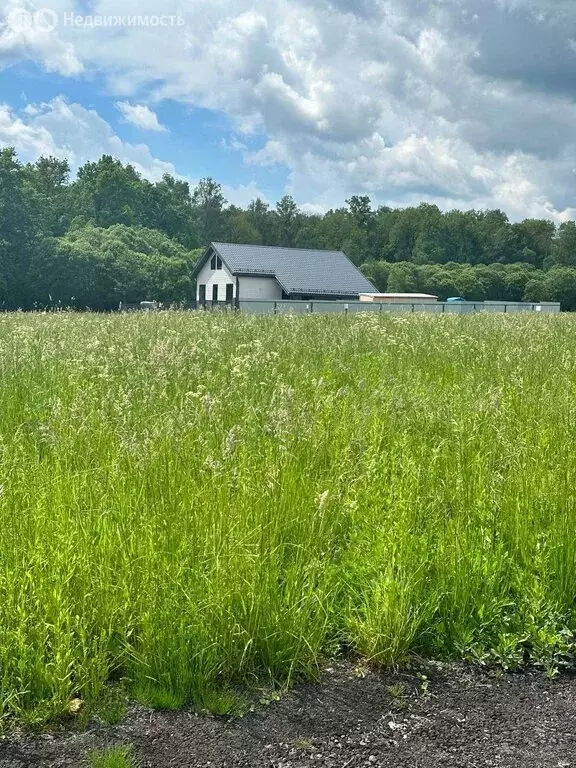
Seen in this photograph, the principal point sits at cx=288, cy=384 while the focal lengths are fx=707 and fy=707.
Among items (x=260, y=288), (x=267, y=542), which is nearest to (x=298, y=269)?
(x=260, y=288)

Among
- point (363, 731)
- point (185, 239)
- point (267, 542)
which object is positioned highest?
point (185, 239)

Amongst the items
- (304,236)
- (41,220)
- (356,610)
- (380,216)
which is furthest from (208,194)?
(356,610)

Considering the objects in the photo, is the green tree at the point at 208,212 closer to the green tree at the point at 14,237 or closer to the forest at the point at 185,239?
the forest at the point at 185,239

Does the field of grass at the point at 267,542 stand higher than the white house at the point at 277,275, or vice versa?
the white house at the point at 277,275

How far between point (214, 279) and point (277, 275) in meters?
6.95

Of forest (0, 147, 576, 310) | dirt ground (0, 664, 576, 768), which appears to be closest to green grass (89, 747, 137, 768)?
dirt ground (0, 664, 576, 768)

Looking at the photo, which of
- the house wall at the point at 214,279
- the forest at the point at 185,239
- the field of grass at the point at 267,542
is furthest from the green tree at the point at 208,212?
the field of grass at the point at 267,542

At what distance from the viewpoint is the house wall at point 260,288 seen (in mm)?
57812

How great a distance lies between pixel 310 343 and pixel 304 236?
346 feet

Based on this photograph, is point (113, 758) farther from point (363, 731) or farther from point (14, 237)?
point (14, 237)

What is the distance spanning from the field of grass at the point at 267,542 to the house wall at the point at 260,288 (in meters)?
52.2

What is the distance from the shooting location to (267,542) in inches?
139

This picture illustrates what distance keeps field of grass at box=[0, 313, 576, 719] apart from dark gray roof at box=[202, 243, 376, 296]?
52.2m

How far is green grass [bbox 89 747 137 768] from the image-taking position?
2.32m
